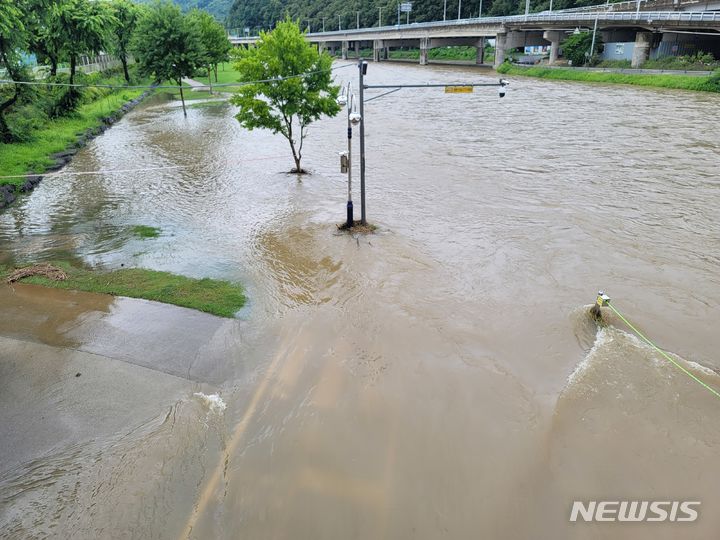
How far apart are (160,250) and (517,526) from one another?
1128cm

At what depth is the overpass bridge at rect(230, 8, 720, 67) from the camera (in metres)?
46.0

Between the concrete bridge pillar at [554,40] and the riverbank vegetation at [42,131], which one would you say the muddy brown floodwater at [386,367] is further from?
the concrete bridge pillar at [554,40]

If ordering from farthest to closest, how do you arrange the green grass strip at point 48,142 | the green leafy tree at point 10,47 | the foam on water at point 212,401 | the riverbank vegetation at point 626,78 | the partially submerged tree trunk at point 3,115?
1. the riverbank vegetation at point 626,78
2. the partially submerged tree trunk at point 3,115
3. the green grass strip at point 48,142
4. the green leafy tree at point 10,47
5. the foam on water at point 212,401

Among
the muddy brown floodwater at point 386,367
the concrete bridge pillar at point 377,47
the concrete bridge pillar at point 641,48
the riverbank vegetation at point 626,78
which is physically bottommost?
the muddy brown floodwater at point 386,367

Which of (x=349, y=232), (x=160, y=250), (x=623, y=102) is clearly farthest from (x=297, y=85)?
(x=623, y=102)

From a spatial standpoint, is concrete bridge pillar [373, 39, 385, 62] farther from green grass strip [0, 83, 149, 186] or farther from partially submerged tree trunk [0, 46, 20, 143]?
partially submerged tree trunk [0, 46, 20, 143]

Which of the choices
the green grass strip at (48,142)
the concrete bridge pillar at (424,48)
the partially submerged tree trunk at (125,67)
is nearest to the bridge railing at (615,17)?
the concrete bridge pillar at (424,48)

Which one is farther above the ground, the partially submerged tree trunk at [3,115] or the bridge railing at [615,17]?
the bridge railing at [615,17]

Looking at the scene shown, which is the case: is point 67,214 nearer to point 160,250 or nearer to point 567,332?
point 160,250

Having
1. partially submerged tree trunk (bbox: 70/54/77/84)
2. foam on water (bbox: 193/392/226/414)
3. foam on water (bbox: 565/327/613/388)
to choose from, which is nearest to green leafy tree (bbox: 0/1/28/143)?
partially submerged tree trunk (bbox: 70/54/77/84)

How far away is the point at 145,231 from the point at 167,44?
26.6 metres

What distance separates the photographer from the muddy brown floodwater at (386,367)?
6188mm

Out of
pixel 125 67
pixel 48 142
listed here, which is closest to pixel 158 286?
pixel 48 142

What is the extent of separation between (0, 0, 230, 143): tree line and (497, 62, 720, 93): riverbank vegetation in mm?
35185
